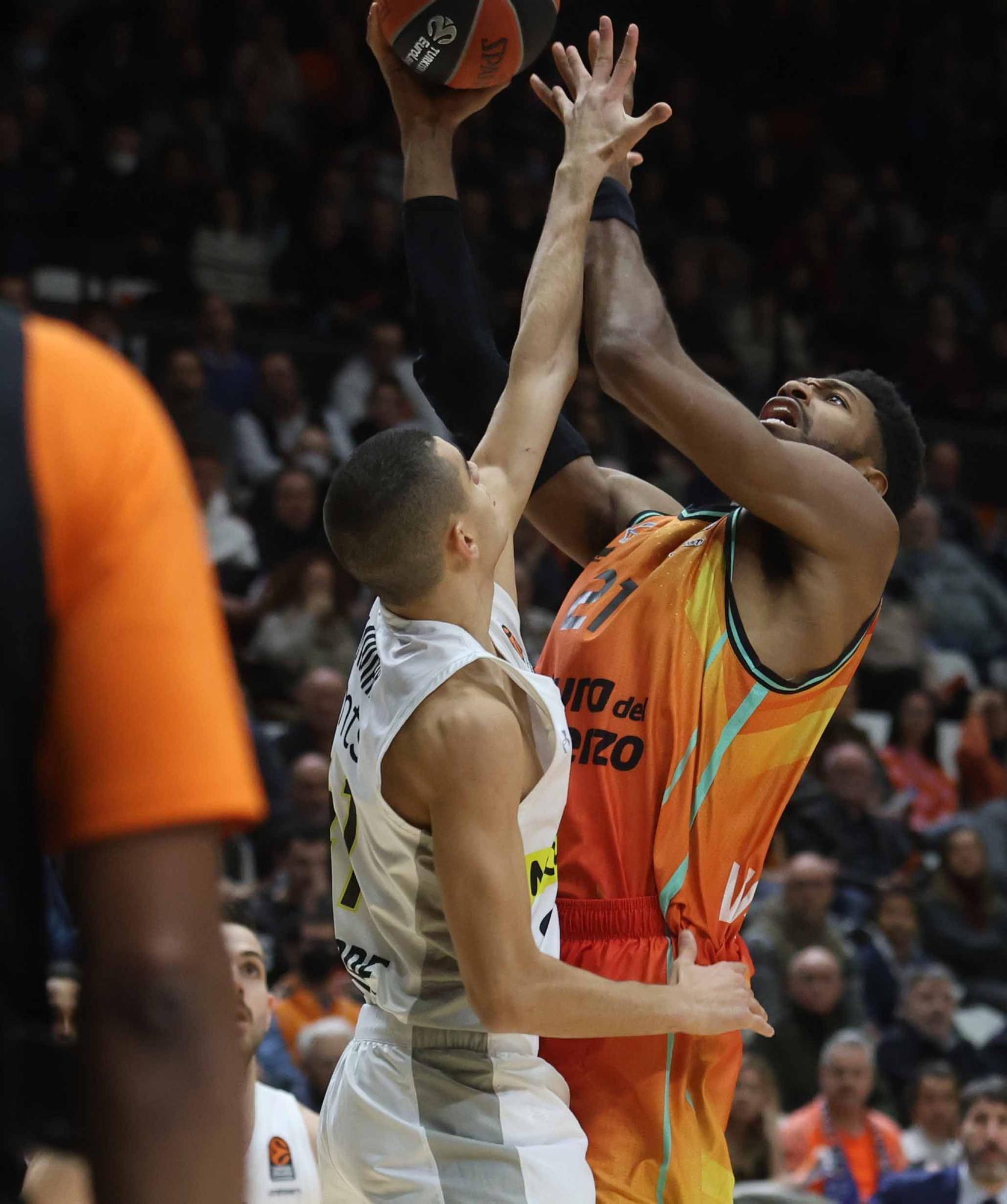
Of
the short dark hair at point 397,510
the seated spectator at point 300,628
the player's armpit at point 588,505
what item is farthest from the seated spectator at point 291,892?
the short dark hair at point 397,510

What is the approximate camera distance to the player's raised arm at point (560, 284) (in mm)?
3088

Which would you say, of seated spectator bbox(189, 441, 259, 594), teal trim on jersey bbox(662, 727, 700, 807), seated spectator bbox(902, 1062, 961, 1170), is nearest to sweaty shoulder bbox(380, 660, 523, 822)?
teal trim on jersey bbox(662, 727, 700, 807)

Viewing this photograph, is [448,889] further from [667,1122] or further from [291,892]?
[291,892]

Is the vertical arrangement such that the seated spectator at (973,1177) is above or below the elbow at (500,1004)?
below

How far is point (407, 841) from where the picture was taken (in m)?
2.69

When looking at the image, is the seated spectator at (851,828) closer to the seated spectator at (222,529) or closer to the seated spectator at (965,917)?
the seated spectator at (965,917)

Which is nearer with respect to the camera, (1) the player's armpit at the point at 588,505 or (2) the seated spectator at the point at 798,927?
(1) the player's armpit at the point at 588,505

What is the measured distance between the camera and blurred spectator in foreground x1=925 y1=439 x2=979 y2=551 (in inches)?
467

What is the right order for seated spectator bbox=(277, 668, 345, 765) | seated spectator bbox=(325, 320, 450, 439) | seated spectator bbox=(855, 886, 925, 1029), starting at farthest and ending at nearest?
1. seated spectator bbox=(325, 320, 450, 439)
2. seated spectator bbox=(855, 886, 925, 1029)
3. seated spectator bbox=(277, 668, 345, 765)

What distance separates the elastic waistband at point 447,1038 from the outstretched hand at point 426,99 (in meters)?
1.69

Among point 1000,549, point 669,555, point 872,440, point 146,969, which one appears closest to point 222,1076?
point 146,969

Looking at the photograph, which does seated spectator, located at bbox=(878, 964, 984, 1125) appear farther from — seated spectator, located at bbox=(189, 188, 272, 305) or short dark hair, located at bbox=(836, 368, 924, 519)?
seated spectator, located at bbox=(189, 188, 272, 305)

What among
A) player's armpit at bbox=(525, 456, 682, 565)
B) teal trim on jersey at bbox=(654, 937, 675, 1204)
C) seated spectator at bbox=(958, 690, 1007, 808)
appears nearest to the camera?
teal trim on jersey at bbox=(654, 937, 675, 1204)

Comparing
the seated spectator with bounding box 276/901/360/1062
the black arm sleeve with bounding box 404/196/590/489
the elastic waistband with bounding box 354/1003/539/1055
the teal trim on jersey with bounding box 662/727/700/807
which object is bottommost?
the seated spectator with bounding box 276/901/360/1062
